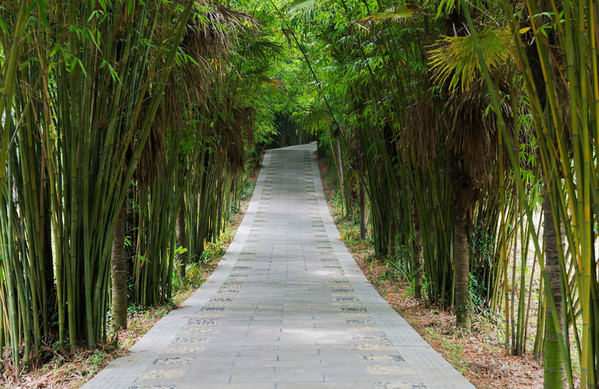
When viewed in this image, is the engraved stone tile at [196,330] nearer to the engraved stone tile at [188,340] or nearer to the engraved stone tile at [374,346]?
the engraved stone tile at [188,340]

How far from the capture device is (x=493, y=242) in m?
4.50

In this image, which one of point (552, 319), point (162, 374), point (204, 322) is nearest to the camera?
point (552, 319)

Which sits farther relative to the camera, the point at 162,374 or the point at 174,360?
the point at 174,360

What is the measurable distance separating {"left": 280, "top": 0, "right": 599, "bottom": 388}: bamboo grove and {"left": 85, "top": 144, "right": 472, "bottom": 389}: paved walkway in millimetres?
632

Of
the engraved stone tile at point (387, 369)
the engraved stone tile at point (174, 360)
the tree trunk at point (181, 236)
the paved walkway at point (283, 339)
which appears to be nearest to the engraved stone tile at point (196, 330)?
the paved walkway at point (283, 339)

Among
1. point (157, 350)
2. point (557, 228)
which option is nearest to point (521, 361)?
point (557, 228)

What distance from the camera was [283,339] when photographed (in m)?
3.70

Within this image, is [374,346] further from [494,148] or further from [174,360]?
[494,148]

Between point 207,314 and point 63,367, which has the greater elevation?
point 63,367

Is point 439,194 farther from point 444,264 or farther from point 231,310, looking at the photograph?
point 231,310

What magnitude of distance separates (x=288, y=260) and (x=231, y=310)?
3341mm

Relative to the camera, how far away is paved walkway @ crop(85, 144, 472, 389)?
280 centimetres

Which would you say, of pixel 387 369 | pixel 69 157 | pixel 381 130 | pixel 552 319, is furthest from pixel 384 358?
pixel 381 130

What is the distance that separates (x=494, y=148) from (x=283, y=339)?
1.87 metres
